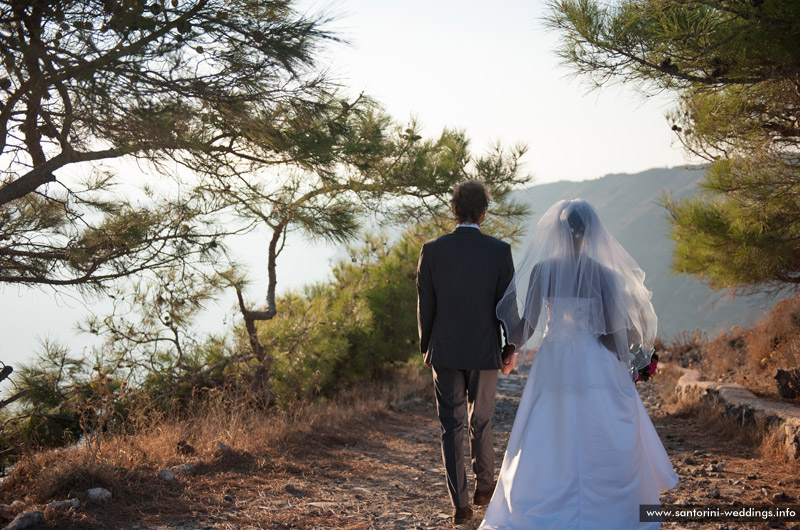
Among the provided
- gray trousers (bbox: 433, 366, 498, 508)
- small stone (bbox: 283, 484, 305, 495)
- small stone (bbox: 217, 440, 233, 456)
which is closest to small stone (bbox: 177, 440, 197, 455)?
small stone (bbox: 217, 440, 233, 456)

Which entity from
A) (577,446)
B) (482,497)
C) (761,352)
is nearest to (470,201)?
(577,446)

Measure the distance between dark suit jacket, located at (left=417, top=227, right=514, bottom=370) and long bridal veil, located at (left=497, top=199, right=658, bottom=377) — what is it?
0.10 meters

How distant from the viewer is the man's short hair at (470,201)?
13.3 ft

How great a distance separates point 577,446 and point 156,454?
3187 mm

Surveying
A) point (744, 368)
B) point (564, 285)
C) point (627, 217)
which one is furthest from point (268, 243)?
point (627, 217)

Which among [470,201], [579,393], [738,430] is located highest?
[470,201]

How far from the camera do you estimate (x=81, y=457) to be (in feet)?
14.6

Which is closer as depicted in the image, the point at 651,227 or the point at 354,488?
the point at 354,488

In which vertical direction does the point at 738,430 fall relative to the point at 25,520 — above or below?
below

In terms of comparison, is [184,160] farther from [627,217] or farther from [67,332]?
[627,217]

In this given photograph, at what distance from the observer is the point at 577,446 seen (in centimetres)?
347

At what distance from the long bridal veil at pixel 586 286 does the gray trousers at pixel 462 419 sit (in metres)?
0.35

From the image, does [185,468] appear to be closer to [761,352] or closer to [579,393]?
[579,393]

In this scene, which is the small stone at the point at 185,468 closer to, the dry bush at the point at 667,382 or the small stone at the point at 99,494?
the small stone at the point at 99,494
